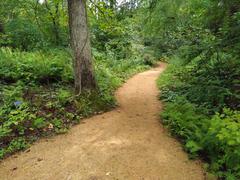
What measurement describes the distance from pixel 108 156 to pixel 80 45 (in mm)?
3598

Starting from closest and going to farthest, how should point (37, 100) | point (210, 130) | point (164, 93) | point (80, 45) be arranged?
point (210, 130) < point (37, 100) < point (80, 45) < point (164, 93)

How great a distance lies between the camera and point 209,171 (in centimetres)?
358

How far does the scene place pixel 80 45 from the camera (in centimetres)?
653

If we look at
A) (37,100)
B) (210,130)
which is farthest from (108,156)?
(37,100)

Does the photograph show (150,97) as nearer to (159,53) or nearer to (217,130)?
(217,130)

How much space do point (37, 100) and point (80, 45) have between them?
6.36 ft

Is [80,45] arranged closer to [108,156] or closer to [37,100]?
[37,100]

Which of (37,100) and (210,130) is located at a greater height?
(210,130)

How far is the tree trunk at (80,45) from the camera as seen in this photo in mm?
6391

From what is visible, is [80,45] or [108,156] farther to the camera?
[80,45]

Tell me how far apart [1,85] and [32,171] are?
4.00 m

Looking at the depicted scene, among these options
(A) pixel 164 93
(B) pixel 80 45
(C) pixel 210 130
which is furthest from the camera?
(A) pixel 164 93

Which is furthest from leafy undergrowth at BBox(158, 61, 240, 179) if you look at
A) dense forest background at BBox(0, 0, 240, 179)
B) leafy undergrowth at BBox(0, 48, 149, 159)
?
leafy undergrowth at BBox(0, 48, 149, 159)

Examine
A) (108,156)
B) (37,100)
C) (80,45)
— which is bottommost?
(108,156)
